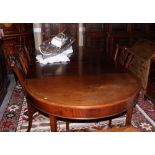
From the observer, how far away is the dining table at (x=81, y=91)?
1.25 meters

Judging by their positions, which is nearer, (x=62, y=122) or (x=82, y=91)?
(x=82, y=91)

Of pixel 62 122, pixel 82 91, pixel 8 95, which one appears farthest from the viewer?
pixel 8 95

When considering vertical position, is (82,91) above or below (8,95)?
above

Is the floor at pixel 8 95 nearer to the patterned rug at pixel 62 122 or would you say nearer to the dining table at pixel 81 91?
the patterned rug at pixel 62 122

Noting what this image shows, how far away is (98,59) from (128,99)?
111cm

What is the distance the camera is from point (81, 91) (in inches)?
55.6

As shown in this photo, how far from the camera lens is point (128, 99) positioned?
4.31 ft

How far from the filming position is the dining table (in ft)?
4.09

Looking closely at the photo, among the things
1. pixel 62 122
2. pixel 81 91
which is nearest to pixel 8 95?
pixel 62 122

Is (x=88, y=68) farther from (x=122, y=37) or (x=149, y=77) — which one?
(x=122, y=37)

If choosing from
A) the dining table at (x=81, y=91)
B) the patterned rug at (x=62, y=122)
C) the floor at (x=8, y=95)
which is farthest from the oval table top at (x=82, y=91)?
the floor at (x=8, y=95)

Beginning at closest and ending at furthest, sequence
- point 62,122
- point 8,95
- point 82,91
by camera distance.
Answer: point 82,91 → point 62,122 → point 8,95

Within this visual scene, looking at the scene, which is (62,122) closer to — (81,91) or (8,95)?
(81,91)
